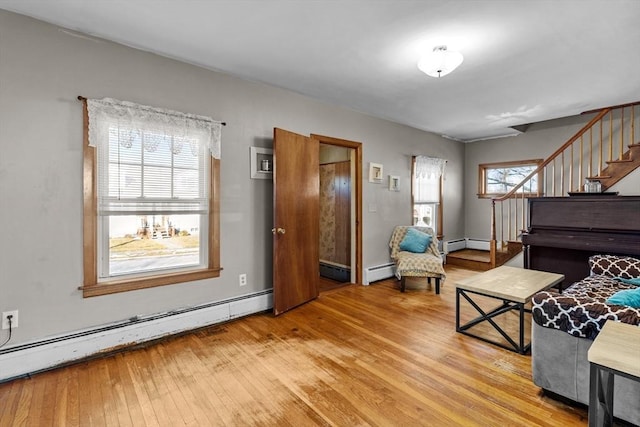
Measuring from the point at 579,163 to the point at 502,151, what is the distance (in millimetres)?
1305

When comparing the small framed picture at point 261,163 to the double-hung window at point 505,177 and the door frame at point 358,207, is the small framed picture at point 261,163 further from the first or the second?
the double-hung window at point 505,177

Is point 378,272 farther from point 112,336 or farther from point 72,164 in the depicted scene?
point 72,164

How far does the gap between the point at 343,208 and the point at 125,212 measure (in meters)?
2.97

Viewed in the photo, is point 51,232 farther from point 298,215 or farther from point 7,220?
point 298,215

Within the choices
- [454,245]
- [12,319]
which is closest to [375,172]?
[454,245]

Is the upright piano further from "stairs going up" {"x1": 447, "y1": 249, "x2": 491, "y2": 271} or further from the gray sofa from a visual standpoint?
the gray sofa

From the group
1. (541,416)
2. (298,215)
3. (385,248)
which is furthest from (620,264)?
(298,215)

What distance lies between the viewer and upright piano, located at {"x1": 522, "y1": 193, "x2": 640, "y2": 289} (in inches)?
117

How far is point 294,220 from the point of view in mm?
3379

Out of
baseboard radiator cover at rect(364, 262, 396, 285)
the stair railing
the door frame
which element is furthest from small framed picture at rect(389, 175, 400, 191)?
the stair railing

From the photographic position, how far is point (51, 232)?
220cm

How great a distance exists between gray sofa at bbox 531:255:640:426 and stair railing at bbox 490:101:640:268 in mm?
2770

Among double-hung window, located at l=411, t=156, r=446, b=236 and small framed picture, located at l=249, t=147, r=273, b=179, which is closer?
small framed picture, located at l=249, t=147, r=273, b=179

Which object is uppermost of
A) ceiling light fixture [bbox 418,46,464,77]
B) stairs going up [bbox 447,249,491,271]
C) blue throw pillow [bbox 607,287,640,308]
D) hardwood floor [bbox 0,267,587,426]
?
ceiling light fixture [bbox 418,46,464,77]
